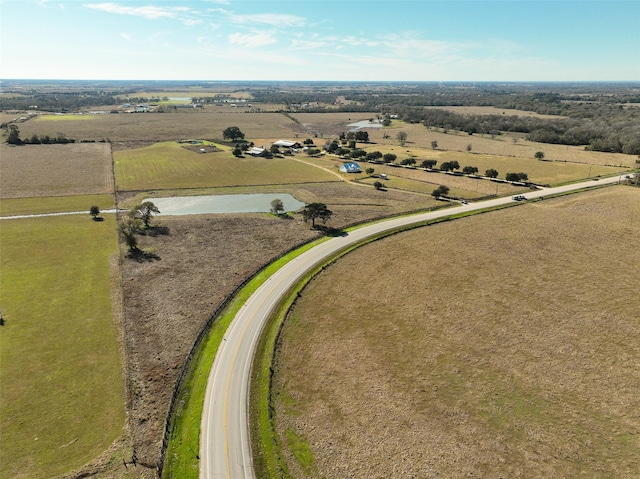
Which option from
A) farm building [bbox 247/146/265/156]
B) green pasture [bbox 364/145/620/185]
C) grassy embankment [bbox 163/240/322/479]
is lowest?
grassy embankment [bbox 163/240/322/479]

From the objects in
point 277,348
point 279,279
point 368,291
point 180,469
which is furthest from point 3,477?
point 368,291

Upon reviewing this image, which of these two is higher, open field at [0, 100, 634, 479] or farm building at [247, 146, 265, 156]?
farm building at [247, 146, 265, 156]

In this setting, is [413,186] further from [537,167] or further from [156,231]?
[156,231]

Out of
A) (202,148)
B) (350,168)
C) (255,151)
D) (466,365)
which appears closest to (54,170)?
(202,148)

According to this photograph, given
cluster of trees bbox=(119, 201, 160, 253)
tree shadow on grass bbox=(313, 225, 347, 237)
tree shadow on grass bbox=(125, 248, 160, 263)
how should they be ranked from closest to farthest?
tree shadow on grass bbox=(125, 248, 160, 263) < cluster of trees bbox=(119, 201, 160, 253) < tree shadow on grass bbox=(313, 225, 347, 237)

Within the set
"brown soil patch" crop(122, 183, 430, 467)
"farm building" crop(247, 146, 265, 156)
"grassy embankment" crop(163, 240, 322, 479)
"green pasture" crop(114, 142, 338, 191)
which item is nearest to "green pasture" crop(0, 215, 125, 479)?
"brown soil patch" crop(122, 183, 430, 467)

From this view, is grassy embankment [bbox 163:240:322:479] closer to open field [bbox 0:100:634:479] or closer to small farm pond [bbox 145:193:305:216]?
open field [bbox 0:100:634:479]

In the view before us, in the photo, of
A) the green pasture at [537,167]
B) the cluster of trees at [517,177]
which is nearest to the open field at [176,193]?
the green pasture at [537,167]
